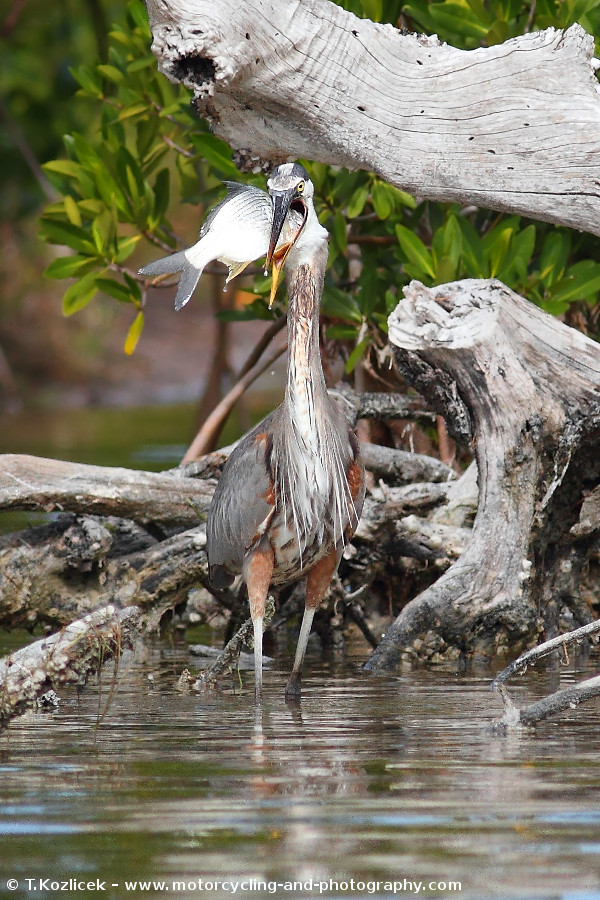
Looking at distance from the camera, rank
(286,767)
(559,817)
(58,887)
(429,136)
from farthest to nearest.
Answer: (429,136) < (286,767) < (559,817) < (58,887)

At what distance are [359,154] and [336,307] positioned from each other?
1.86m

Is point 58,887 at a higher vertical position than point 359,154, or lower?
lower

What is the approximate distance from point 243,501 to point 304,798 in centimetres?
230

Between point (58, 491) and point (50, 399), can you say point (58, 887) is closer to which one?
point (58, 491)

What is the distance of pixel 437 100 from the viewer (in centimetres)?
559

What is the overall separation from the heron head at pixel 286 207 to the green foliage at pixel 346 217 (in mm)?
1126

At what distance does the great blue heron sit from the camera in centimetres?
578

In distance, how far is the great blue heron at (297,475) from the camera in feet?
19.0

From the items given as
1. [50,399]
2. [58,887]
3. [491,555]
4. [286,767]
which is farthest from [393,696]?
[50,399]

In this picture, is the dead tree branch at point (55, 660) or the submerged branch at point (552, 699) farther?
the dead tree branch at point (55, 660)

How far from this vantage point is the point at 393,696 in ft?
17.9

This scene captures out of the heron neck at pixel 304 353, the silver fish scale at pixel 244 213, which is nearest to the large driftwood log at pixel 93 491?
the heron neck at pixel 304 353

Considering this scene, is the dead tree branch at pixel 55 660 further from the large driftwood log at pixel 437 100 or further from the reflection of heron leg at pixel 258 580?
the large driftwood log at pixel 437 100

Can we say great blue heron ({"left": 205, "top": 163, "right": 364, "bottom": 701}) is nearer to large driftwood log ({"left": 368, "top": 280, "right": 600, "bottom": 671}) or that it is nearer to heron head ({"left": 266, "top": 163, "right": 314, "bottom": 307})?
heron head ({"left": 266, "top": 163, "right": 314, "bottom": 307})
